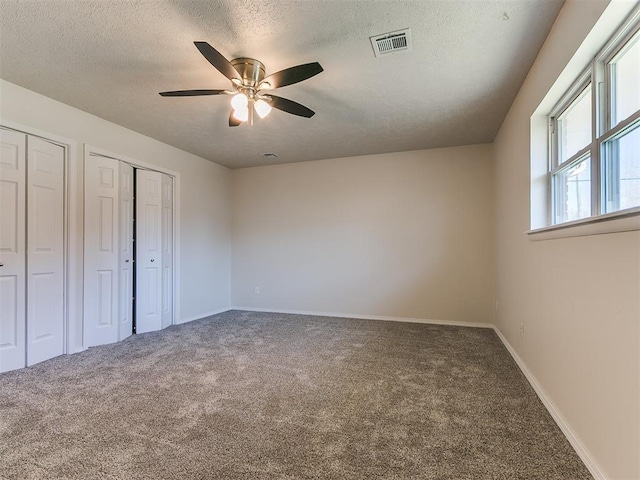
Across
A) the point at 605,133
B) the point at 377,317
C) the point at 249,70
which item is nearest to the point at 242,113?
the point at 249,70

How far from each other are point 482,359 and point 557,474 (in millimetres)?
1618

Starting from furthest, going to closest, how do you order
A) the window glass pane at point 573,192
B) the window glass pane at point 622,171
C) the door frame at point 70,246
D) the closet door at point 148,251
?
the closet door at point 148,251
the door frame at point 70,246
the window glass pane at point 573,192
the window glass pane at point 622,171

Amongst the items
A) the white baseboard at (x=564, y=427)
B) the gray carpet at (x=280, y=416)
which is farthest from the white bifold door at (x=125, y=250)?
the white baseboard at (x=564, y=427)

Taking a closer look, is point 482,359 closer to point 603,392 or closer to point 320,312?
point 603,392

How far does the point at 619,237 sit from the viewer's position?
1343 millimetres

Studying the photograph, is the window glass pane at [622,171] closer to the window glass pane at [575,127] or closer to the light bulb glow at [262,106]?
the window glass pane at [575,127]

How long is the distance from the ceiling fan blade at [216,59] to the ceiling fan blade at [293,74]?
0.25 m

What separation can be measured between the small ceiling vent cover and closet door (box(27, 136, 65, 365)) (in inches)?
126

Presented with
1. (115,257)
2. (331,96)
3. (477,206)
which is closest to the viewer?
(331,96)

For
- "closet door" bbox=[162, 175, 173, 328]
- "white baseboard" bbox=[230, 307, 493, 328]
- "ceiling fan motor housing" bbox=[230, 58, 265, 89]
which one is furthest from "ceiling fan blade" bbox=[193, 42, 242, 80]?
"white baseboard" bbox=[230, 307, 493, 328]

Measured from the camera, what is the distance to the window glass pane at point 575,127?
1.96 meters

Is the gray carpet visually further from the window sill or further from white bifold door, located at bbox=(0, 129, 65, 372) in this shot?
the window sill

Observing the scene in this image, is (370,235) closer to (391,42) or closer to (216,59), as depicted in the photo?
(391,42)

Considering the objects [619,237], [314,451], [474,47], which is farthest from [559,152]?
[314,451]
